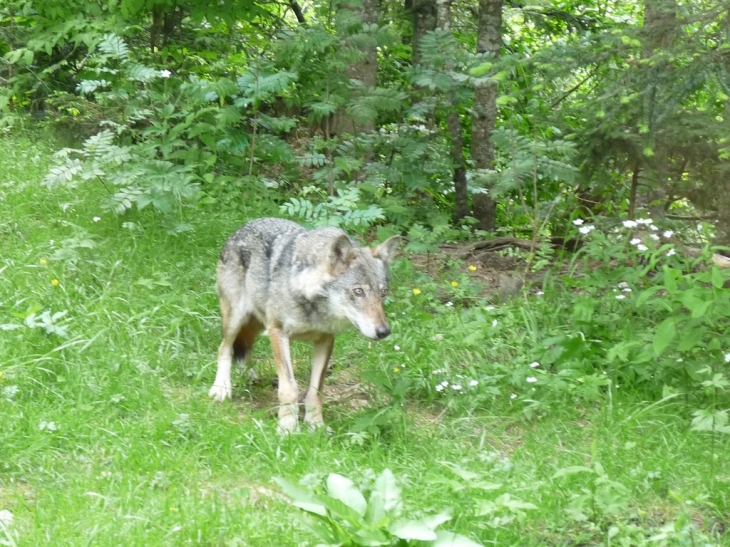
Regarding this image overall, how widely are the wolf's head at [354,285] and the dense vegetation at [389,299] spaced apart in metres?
0.53

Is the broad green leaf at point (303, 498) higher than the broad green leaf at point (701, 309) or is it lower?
lower

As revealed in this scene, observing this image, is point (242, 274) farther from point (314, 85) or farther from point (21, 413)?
point (314, 85)

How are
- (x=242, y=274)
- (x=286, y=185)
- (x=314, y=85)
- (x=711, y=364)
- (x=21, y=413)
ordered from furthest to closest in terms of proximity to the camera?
1. (x=286, y=185)
2. (x=314, y=85)
3. (x=242, y=274)
4. (x=711, y=364)
5. (x=21, y=413)

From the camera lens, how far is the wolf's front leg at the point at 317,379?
6.29 metres

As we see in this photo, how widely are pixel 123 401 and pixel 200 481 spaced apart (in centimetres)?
117

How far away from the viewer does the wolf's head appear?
19.7 ft

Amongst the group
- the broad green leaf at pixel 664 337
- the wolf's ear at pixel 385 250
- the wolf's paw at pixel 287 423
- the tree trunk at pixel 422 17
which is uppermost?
the tree trunk at pixel 422 17

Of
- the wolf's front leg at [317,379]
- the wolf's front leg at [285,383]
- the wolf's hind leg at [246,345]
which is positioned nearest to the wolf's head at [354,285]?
the wolf's front leg at [317,379]

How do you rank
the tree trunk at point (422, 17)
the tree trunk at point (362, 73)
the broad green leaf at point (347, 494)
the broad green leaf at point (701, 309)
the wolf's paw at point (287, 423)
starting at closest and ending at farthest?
the broad green leaf at point (347, 494)
the broad green leaf at point (701, 309)
the wolf's paw at point (287, 423)
the tree trunk at point (362, 73)
the tree trunk at point (422, 17)

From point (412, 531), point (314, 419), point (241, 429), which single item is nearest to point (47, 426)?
point (241, 429)

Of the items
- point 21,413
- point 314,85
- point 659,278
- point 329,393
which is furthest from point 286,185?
point 21,413

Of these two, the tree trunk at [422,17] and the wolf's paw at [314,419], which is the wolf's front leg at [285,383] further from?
the tree trunk at [422,17]

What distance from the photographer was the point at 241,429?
555 cm

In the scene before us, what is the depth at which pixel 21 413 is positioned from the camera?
5.32 meters
